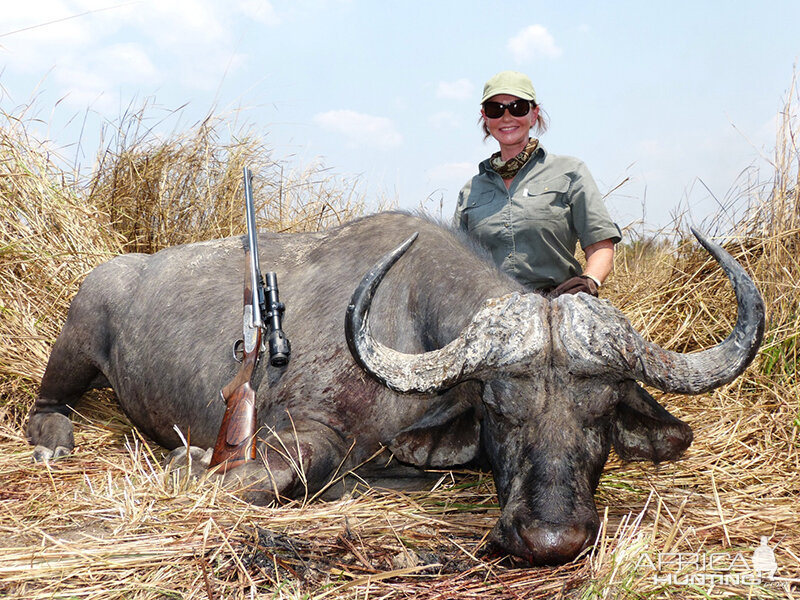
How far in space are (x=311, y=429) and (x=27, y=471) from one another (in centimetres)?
187

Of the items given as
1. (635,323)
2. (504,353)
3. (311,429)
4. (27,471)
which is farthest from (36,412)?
(635,323)

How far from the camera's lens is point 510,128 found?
5.35 metres

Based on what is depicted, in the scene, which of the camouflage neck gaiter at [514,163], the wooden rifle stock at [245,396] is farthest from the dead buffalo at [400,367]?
the camouflage neck gaiter at [514,163]

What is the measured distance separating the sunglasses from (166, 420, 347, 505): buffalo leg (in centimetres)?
287

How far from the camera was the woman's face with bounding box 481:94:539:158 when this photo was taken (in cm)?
527

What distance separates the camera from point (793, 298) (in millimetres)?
4918

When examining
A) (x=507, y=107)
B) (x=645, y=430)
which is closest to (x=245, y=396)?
(x=645, y=430)

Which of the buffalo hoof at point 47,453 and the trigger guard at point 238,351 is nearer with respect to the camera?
the trigger guard at point 238,351

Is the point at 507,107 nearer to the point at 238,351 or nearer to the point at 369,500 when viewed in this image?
the point at 238,351

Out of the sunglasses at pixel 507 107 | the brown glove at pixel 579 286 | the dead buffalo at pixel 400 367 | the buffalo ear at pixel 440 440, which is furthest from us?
the sunglasses at pixel 507 107

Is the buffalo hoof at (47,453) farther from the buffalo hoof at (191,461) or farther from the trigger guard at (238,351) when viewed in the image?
the trigger guard at (238,351)

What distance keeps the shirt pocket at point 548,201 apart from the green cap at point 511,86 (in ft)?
2.10

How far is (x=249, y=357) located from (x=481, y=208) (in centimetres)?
238

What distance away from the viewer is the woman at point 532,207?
5.04m
